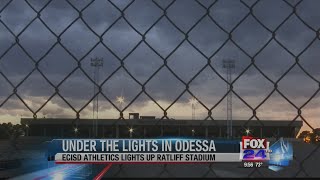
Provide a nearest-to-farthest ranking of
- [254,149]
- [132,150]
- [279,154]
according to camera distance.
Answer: [132,150], [254,149], [279,154]

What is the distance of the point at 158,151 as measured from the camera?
3072 millimetres

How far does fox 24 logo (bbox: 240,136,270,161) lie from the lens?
10.3 ft

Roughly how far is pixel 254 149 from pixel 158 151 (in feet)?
1.92

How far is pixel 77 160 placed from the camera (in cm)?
311

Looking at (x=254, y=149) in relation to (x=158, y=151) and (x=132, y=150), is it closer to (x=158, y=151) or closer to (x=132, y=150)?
(x=158, y=151)

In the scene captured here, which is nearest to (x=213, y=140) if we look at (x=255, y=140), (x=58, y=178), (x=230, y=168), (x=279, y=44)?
(x=255, y=140)

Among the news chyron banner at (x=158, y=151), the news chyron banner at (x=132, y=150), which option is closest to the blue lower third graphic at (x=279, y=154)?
the news chyron banner at (x=158, y=151)

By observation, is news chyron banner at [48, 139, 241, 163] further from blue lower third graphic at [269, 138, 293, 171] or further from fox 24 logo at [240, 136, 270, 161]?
blue lower third graphic at [269, 138, 293, 171]

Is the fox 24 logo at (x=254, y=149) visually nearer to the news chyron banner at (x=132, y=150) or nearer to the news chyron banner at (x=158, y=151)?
the news chyron banner at (x=158, y=151)

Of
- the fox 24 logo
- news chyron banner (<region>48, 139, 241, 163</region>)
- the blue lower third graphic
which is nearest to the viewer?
news chyron banner (<region>48, 139, 241, 163</region>)

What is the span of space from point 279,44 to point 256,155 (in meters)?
0.71

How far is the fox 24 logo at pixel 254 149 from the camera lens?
314 centimetres

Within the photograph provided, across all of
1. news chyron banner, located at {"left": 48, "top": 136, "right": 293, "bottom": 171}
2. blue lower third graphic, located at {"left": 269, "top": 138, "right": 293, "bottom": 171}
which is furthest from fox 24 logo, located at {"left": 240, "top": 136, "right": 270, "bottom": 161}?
blue lower third graphic, located at {"left": 269, "top": 138, "right": 293, "bottom": 171}

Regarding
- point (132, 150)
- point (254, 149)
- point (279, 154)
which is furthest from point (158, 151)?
point (279, 154)
